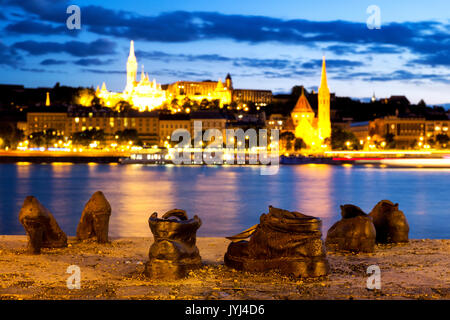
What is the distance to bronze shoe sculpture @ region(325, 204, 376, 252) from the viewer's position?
391 inches

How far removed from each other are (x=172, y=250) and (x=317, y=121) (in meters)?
126

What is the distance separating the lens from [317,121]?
432 ft

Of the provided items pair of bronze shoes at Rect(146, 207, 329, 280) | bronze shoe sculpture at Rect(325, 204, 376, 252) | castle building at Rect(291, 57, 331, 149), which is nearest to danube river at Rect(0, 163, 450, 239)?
bronze shoe sculpture at Rect(325, 204, 376, 252)

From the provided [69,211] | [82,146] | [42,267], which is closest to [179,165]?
[82,146]

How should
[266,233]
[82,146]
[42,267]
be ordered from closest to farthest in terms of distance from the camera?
[266,233]
[42,267]
[82,146]

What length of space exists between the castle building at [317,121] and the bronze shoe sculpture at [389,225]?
105571 millimetres

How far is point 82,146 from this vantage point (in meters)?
113

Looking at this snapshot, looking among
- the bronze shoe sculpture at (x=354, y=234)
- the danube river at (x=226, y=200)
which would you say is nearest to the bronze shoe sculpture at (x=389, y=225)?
the bronze shoe sculpture at (x=354, y=234)

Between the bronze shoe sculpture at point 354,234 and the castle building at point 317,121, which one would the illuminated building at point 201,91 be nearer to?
the castle building at point 317,121

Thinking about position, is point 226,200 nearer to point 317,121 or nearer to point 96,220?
point 96,220

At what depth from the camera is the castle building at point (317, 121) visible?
383 feet

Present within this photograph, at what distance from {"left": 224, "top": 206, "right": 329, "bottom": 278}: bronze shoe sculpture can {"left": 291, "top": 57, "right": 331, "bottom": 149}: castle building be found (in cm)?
10871
